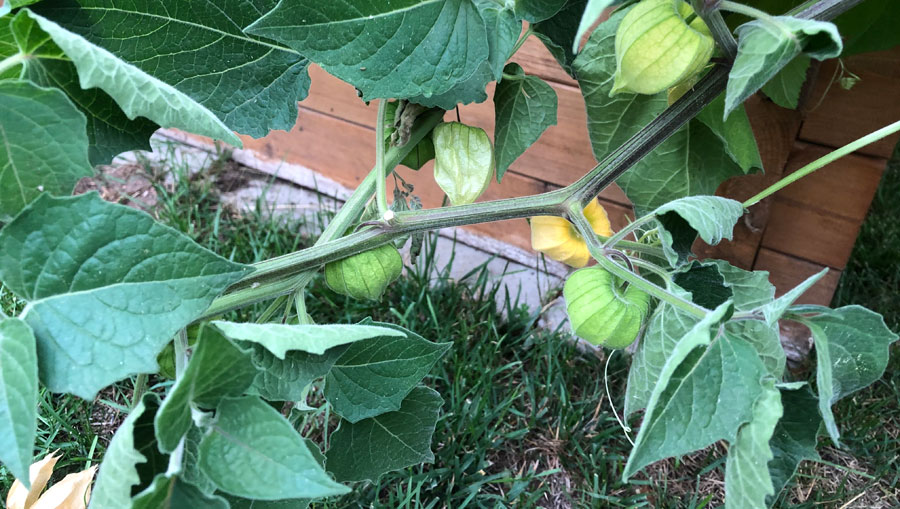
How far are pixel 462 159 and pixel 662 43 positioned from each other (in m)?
0.22

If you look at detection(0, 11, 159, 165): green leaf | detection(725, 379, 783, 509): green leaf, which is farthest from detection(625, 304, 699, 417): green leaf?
detection(0, 11, 159, 165): green leaf

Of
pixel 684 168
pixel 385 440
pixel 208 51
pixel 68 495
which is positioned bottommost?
pixel 68 495

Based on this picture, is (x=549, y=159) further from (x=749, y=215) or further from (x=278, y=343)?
(x=278, y=343)

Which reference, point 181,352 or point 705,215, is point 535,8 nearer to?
point 705,215

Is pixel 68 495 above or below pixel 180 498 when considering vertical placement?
below

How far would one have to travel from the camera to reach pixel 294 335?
39cm

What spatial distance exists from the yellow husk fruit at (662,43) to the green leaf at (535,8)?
5 cm

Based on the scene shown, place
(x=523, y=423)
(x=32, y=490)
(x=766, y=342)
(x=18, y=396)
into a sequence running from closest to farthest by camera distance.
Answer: (x=18, y=396) → (x=766, y=342) → (x=32, y=490) → (x=523, y=423)

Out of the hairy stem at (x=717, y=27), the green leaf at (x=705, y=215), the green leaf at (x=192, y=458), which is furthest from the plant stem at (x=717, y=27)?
the green leaf at (x=192, y=458)

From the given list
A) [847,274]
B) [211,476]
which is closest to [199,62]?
[211,476]

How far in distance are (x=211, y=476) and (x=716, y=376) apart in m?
0.30

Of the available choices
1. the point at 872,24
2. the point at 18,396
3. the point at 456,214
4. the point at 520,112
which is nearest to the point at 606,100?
the point at 520,112

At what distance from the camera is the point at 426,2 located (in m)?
0.46

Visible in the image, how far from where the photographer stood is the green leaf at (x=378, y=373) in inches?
20.2
